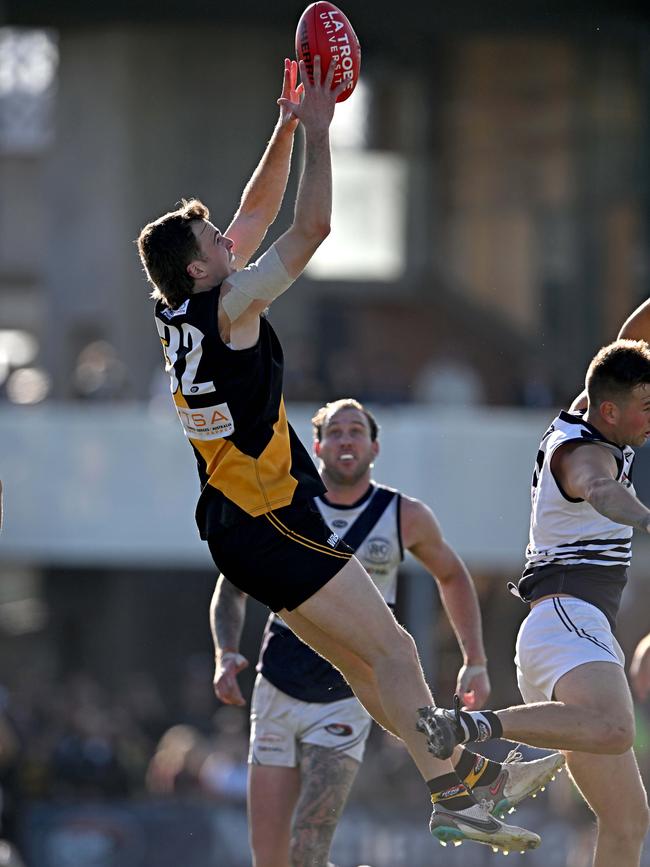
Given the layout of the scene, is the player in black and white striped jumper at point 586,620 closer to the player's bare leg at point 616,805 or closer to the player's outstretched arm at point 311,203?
the player's bare leg at point 616,805

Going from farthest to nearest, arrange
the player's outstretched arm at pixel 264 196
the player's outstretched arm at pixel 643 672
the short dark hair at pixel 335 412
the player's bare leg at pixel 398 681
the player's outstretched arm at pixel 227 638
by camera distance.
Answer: the short dark hair at pixel 335 412
the player's outstretched arm at pixel 227 638
the player's outstretched arm at pixel 643 672
the player's outstretched arm at pixel 264 196
the player's bare leg at pixel 398 681

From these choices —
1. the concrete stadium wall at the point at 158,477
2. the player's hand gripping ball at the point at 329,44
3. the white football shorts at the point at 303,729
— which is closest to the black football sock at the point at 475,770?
the white football shorts at the point at 303,729

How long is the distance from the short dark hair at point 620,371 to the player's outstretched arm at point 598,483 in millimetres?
221

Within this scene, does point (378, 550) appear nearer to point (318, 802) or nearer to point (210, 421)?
point (318, 802)

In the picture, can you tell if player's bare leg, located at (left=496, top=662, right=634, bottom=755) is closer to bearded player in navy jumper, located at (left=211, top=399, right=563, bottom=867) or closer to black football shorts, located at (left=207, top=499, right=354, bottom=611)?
black football shorts, located at (left=207, top=499, right=354, bottom=611)

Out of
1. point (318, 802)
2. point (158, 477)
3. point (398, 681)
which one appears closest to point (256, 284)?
point (398, 681)

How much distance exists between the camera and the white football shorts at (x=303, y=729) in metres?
7.39

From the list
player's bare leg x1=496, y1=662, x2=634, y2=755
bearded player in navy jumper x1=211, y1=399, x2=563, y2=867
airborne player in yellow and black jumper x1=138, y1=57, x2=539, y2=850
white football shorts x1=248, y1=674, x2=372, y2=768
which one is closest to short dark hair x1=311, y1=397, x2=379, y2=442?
bearded player in navy jumper x1=211, y1=399, x2=563, y2=867

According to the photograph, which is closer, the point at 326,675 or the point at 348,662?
the point at 348,662

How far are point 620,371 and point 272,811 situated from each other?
2.66 metres

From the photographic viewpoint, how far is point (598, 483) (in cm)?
571

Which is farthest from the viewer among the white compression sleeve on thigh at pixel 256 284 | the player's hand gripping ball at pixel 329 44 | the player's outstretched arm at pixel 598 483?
the player's hand gripping ball at pixel 329 44

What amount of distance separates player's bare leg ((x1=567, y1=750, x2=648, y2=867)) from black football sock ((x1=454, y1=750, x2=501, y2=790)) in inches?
14.3

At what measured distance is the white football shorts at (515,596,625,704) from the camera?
20.0 ft
